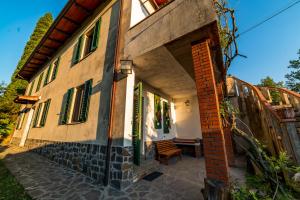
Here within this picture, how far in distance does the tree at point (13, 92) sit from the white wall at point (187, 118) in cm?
1371

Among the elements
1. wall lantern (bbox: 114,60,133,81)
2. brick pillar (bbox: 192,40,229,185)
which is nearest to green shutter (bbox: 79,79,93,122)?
wall lantern (bbox: 114,60,133,81)

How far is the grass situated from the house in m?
1.51

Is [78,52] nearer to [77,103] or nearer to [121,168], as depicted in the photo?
[77,103]

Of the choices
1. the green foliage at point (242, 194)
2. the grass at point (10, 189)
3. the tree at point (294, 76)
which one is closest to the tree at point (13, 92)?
the grass at point (10, 189)

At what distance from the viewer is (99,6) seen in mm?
6504

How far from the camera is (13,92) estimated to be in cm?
1359

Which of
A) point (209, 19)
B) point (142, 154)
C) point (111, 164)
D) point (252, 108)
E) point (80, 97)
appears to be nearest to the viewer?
point (209, 19)

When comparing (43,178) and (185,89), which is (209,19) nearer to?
(185,89)

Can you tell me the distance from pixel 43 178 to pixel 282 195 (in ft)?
19.8

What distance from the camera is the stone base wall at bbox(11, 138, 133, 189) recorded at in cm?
343

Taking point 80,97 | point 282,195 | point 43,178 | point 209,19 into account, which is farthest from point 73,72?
point 282,195

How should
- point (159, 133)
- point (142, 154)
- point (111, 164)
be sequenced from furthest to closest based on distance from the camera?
1. point (159, 133)
2. point (142, 154)
3. point (111, 164)

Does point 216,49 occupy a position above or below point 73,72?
below

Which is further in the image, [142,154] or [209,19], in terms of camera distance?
[142,154]
